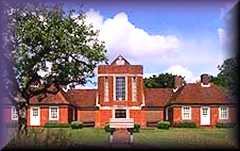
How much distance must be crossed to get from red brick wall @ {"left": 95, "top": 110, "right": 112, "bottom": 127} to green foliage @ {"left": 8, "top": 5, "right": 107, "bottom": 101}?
58 centimetres

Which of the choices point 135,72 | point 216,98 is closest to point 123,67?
point 135,72

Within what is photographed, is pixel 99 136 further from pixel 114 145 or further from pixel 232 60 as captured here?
pixel 232 60

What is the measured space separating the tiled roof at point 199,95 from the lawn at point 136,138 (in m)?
0.53

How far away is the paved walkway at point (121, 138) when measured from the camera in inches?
372

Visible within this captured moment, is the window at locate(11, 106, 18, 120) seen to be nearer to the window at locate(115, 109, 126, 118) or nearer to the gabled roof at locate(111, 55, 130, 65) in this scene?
the window at locate(115, 109, 126, 118)

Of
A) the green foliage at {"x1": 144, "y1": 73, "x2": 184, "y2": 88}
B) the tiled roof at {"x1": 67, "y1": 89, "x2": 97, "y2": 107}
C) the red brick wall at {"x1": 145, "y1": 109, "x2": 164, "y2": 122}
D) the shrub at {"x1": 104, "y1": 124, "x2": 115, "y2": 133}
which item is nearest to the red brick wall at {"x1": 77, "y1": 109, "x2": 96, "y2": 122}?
the tiled roof at {"x1": 67, "y1": 89, "x2": 97, "y2": 107}

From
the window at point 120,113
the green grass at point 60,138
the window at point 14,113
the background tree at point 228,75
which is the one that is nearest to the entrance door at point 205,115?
the background tree at point 228,75

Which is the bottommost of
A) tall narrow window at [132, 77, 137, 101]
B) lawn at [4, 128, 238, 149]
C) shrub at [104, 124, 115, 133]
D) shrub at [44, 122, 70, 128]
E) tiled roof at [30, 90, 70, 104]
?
lawn at [4, 128, 238, 149]

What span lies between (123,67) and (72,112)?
113 centimetres

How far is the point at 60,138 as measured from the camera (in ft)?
31.1

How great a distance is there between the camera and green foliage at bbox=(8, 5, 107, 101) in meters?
9.28

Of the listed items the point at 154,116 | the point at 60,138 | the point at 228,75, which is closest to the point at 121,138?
the point at 154,116

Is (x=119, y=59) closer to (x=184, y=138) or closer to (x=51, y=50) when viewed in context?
(x=51, y=50)

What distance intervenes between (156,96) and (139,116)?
0.42m
